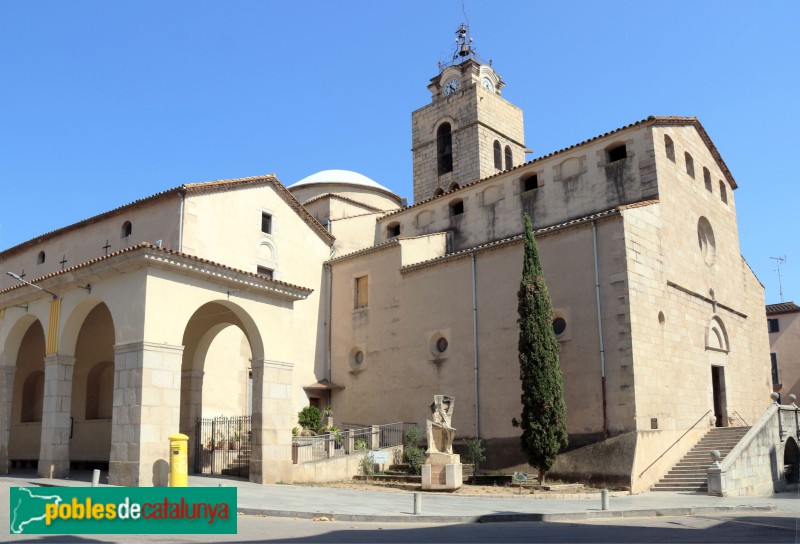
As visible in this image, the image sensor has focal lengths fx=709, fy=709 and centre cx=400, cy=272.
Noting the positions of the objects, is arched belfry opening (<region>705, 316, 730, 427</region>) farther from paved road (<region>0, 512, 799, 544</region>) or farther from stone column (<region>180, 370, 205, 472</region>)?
stone column (<region>180, 370, 205, 472</region>)

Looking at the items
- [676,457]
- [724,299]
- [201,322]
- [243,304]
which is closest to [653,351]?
[676,457]

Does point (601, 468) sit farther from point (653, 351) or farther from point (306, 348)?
point (306, 348)

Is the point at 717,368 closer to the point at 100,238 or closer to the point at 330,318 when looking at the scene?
the point at 330,318

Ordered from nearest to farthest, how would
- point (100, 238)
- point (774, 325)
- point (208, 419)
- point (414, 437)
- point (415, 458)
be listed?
point (415, 458), point (208, 419), point (414, 437), point (100, 238), point (774, 325)

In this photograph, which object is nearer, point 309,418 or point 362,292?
point 309,418

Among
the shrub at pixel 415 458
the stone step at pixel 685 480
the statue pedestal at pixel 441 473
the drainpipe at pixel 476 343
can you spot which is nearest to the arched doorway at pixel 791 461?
the stone step at pixel 685 480

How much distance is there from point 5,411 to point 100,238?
865cm

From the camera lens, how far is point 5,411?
69.3ft

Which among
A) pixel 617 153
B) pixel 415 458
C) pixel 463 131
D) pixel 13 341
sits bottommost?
pixel 415 458

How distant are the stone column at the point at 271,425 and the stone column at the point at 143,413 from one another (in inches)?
101

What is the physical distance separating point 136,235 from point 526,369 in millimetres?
15228

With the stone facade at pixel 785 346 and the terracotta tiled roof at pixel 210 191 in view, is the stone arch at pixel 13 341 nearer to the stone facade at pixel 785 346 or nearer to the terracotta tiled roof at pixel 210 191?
the terracotta tiled roof at pixel 210 191

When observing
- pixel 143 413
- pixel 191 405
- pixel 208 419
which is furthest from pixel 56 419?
pixel 208 419

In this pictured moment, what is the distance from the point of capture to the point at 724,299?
27719 millimetres
